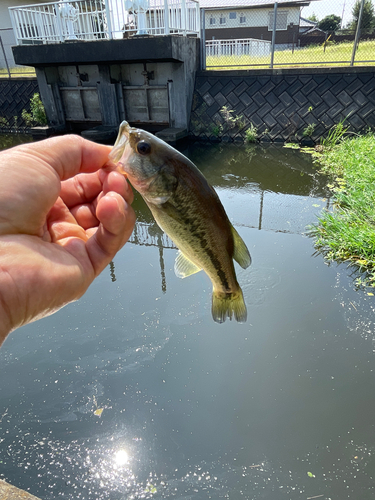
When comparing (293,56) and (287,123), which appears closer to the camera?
(287,123)

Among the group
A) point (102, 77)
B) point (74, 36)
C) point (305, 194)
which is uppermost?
point (74, 36)

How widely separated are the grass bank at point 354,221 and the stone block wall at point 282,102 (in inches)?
134

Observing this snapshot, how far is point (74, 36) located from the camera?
12.2 metres

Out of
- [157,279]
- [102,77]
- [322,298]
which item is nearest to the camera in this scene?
[322,298]

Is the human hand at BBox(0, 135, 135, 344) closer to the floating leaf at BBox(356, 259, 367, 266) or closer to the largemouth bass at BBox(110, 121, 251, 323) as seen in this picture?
the largemouth bass at BBox(110, 121, 251, 323)

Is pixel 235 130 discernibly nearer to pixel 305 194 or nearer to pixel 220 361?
pixel 305 194

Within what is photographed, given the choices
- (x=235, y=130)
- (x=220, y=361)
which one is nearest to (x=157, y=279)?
(x=220, y=361)

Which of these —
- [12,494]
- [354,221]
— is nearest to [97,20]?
[354,221]

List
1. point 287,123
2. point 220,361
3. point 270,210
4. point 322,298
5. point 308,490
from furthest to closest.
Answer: point 287,123 → point 270,210 → point 322,298 → point 220,361 → point 308,490

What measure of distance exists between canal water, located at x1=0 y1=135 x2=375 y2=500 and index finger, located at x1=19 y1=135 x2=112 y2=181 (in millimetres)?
2333

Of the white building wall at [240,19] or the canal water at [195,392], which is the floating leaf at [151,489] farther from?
the white building wall at [240,19]

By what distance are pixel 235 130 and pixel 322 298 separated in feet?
30.7

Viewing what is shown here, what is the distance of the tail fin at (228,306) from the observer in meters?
2.17

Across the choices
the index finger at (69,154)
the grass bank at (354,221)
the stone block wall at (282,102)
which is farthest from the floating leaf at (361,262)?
the stone block wall at (282,102)
